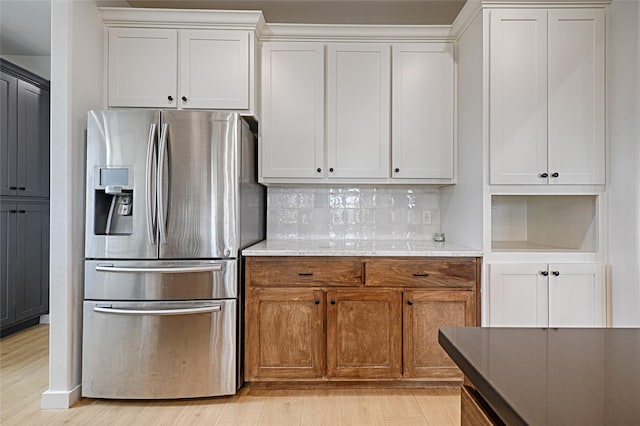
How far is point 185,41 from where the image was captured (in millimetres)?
2674

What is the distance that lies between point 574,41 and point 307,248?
6.87 feet

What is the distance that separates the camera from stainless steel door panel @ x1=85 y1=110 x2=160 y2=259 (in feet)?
7.59

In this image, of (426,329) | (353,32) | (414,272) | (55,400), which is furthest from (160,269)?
(353,32)

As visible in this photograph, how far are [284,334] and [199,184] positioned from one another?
42.1 inches

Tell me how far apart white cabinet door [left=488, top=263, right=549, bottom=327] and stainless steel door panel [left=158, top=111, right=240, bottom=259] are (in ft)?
5.39

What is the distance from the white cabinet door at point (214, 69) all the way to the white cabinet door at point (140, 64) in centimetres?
9

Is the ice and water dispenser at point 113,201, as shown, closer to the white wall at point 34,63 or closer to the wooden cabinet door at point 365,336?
the wooden cabinet door at point 365,336

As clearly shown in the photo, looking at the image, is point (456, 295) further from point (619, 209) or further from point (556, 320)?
point (619, 209)

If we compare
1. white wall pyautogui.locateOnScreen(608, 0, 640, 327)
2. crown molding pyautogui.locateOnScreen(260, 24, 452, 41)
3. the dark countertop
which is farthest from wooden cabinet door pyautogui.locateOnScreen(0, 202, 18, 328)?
white wall pyautogui.locateOnScreen(608, 0, 640, 327)

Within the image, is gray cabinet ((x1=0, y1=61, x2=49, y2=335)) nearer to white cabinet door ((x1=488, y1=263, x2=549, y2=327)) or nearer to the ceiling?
the ceiling

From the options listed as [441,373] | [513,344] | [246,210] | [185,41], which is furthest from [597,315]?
[185,41]

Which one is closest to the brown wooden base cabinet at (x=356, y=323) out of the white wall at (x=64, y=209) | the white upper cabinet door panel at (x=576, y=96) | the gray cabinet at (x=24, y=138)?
the white upper cabinet door panel at (x=576, y=96)

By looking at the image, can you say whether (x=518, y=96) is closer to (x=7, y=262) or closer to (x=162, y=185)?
(x=162, y=185)

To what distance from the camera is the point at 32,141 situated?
3.66 meters
